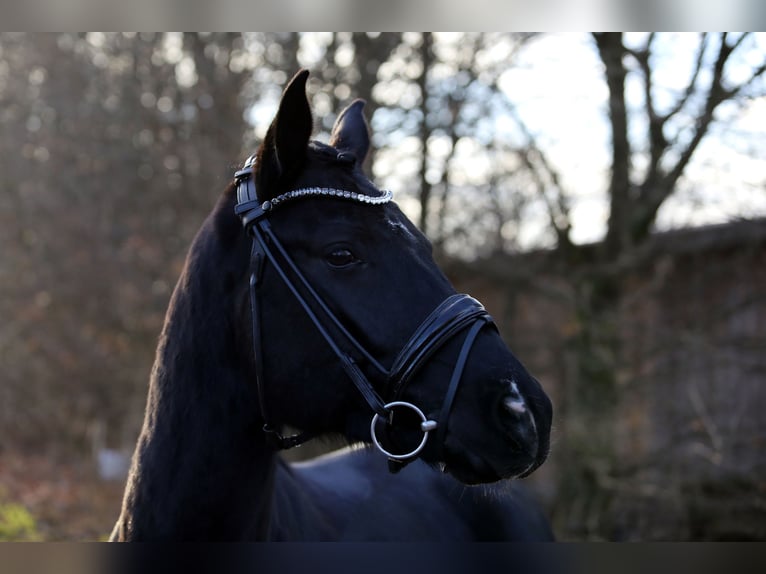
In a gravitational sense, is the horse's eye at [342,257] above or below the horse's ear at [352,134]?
below

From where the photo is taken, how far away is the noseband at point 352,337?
179 centimetres

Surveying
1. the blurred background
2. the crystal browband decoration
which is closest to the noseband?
the crystal browband decoration

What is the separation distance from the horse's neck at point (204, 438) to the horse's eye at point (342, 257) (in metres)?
0.27

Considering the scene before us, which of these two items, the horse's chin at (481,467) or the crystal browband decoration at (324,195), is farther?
the crystal browband decoration at (324,195)

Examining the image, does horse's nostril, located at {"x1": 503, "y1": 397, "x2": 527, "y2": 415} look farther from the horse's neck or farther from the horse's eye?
the horse's neck

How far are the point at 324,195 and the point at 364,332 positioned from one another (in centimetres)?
38

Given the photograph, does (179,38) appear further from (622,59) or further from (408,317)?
(408,317)

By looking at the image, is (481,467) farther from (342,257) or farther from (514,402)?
(342,257)

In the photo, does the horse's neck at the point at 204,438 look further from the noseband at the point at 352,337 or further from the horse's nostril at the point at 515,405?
the horse's nostril at the point at 515,405

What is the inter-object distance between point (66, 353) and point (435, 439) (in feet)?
28.9

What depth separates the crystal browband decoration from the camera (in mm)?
1950

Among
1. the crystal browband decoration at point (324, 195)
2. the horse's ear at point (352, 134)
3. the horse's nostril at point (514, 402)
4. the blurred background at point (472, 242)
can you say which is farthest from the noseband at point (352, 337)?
the blurred background at point (472, 242)

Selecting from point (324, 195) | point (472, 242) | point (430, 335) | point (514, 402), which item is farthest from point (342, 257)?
point (472, 242)

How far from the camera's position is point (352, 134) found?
2410mm
